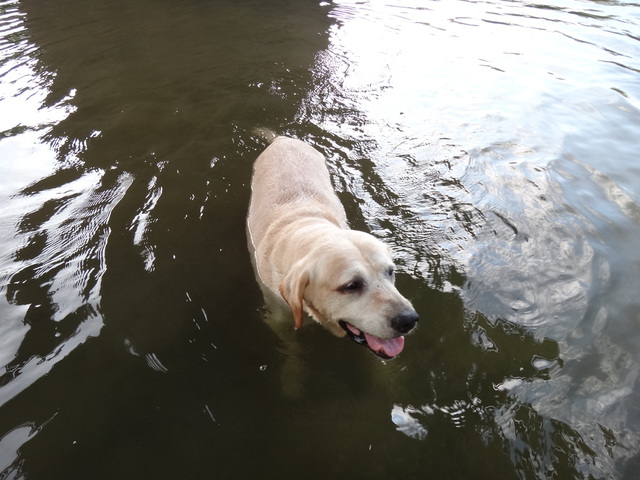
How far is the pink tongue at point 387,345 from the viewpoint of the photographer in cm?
307

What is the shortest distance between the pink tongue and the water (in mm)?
443

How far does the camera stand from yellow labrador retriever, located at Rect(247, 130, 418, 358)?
9.89ft

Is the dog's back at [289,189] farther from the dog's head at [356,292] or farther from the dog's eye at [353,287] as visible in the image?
the dog's eye at [353,287]

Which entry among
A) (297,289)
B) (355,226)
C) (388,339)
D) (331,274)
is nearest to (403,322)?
(388,339)

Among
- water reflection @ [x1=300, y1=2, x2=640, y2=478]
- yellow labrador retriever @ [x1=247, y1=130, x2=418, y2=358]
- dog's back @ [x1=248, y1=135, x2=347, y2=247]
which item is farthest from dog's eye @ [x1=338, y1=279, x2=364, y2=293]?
dog's back @ [x1=248, y1=135, x2=347, y2=247]

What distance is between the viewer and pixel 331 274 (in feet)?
10.1

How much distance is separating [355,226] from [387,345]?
2050 millimetres

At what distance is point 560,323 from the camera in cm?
383

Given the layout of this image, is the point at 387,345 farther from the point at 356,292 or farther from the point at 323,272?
Answer: the point at 323,272

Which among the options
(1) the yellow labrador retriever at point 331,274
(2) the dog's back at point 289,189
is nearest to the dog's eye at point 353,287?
(1) the yellow labrador retriever at point 331,274

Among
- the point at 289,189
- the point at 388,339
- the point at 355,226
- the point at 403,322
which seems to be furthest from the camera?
the point at 355,226

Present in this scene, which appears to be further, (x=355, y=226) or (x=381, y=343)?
(x=355, y=226)

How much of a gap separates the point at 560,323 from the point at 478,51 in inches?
306

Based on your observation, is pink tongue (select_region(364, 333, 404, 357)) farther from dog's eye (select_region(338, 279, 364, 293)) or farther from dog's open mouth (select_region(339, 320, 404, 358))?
dog's eye (select_region(338, 279, 364, 293))
